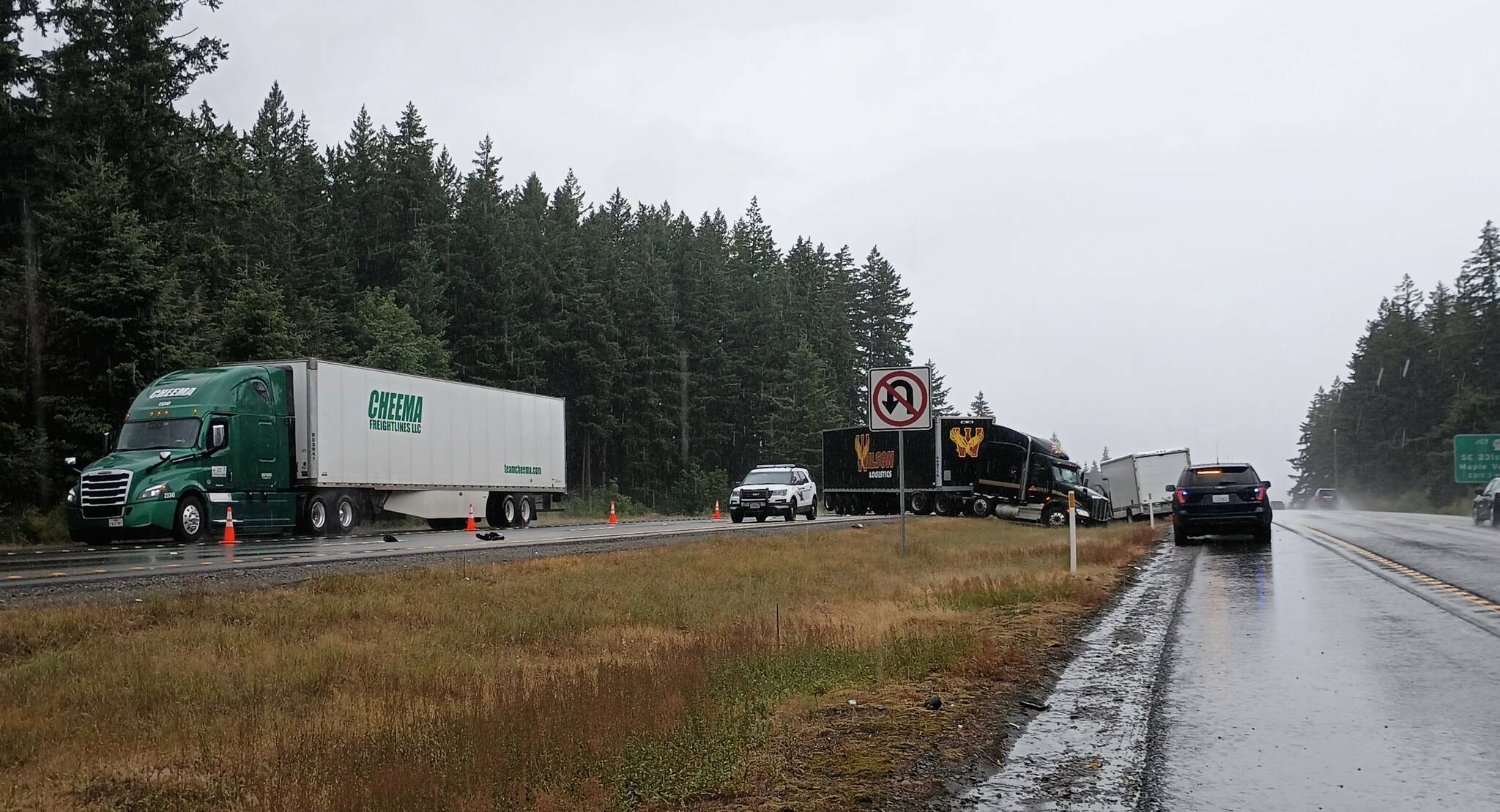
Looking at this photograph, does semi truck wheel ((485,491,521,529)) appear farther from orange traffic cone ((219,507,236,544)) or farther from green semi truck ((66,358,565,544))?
orange traffic cone ((219,507,236,544))

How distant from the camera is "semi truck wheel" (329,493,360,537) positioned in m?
28.4

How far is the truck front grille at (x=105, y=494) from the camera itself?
22562 millimetres

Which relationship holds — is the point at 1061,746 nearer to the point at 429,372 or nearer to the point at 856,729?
the point at 856,729

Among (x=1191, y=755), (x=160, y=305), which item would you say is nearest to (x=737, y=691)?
(x=1191, y=755)

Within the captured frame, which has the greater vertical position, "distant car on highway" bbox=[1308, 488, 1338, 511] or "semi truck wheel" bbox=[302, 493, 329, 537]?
"semi truck wheel" bbox=[302, 493, 329, 537]

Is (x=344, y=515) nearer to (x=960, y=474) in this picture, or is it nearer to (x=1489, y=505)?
(x=960, y=474)

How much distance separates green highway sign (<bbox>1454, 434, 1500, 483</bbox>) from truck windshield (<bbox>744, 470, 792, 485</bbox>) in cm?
4772

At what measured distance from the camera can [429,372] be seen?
5728 cm

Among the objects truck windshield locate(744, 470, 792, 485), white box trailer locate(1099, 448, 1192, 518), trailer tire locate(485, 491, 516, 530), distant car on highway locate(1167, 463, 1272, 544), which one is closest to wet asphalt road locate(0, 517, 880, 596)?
trailer tire locate(485, 491, 516, 530)

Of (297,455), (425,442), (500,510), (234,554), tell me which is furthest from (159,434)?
(500,510)

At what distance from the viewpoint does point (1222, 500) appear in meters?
25.1

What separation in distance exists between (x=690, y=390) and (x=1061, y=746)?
75316 mm

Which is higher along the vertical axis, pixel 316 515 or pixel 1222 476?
pixel 1222 476

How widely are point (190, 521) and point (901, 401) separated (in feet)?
51.9
